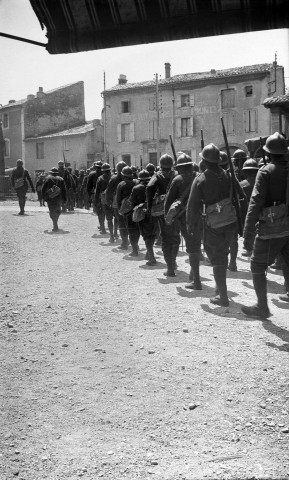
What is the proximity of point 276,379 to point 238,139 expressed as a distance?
38.1 m

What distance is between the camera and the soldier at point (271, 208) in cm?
601

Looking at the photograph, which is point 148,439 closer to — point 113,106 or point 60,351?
point 60,351

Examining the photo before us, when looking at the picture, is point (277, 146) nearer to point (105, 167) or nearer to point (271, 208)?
point (271, 208)

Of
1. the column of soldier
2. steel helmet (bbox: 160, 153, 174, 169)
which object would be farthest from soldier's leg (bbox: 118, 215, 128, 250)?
steel helmet (bbox: 160, 153, 174, 169)

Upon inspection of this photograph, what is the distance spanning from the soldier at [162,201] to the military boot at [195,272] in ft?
3.25

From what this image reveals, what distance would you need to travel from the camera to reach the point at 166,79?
45312mm

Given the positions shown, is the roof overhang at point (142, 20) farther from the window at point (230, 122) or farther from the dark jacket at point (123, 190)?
the window at point (230, 122)

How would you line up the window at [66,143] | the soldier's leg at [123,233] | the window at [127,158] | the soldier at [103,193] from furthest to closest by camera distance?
1. the window at [66,143]
2. the window at [127,158]
3. the soldier at [103,193]
4. the soldier's leg at [123,233]

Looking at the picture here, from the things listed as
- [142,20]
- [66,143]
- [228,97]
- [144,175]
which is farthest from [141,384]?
[66,143]

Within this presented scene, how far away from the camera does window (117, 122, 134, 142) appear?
154ft

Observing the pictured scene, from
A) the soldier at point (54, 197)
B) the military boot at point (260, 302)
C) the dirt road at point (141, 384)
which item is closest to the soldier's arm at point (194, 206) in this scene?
the dirt road at point (141, 384)

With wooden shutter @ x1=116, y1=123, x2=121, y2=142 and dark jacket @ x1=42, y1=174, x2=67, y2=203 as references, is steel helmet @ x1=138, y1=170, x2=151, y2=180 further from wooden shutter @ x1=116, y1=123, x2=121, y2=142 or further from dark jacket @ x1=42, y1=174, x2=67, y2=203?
wooden shutter @ x1=116, y1=123, x2=121, y2=142

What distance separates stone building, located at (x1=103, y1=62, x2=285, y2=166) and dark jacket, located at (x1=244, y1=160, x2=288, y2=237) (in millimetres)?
31829

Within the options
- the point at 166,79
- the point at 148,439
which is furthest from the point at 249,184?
the point at 166,79
